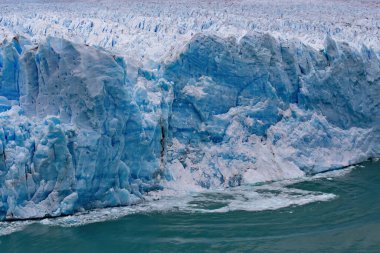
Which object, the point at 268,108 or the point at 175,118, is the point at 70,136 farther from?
the point at 268,108

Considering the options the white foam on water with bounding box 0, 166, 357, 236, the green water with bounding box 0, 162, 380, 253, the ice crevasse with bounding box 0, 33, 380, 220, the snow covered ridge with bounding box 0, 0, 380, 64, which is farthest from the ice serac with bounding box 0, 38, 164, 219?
the snow covered ridge with bounding box 0, 0, 380, 64

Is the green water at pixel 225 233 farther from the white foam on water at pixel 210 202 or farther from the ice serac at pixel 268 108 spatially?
the ice serac at pixel 268 108

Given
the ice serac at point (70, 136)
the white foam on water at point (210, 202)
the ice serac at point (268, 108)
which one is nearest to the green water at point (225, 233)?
the white foam on water at point (210, 202)

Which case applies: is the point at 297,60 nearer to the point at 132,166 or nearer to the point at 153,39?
the point at 153,39

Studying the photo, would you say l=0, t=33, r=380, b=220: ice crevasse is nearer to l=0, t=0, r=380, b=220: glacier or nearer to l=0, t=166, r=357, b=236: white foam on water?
l=0, t=0, r=380, b=220: glacier

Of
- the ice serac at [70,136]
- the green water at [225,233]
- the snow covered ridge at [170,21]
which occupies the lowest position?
the green water at [225,233]

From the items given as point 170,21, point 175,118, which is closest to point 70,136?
point 175,118

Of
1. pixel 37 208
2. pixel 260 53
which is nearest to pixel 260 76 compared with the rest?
pixel 260 53
